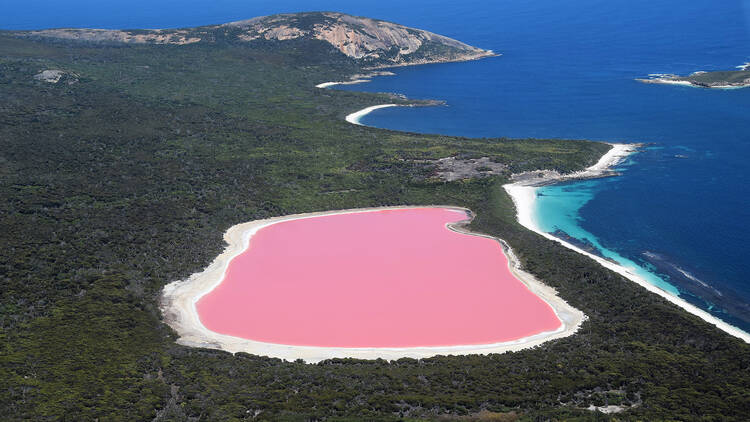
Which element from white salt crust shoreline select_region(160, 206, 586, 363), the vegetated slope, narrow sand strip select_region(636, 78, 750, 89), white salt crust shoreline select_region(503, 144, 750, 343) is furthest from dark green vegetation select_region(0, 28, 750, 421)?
narrow sand strip select_region(636, 78, 750, 89)

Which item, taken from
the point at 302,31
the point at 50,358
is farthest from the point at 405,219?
the point at 302,31

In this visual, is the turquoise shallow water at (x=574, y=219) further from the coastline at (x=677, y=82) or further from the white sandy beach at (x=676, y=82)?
the coastline at (x=677, y=82)

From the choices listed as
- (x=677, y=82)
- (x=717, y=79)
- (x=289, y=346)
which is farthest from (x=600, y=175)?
(x=717, y=79)

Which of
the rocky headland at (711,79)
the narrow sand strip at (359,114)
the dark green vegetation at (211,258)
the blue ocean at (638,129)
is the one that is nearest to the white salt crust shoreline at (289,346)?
the dark green vegetation at (211,258)

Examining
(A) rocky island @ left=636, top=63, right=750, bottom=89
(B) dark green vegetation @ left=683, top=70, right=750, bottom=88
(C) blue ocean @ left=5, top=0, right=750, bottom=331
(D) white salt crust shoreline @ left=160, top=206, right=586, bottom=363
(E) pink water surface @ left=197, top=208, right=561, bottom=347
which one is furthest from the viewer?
(B) dark green vegetation @ left=683, top=70, right=750, bottom=88

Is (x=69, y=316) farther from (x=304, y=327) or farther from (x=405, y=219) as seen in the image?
(x=405, y=219)

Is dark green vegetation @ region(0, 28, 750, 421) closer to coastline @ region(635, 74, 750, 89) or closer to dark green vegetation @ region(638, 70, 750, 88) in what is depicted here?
coastline @ region(635, 74, 750, 89)
